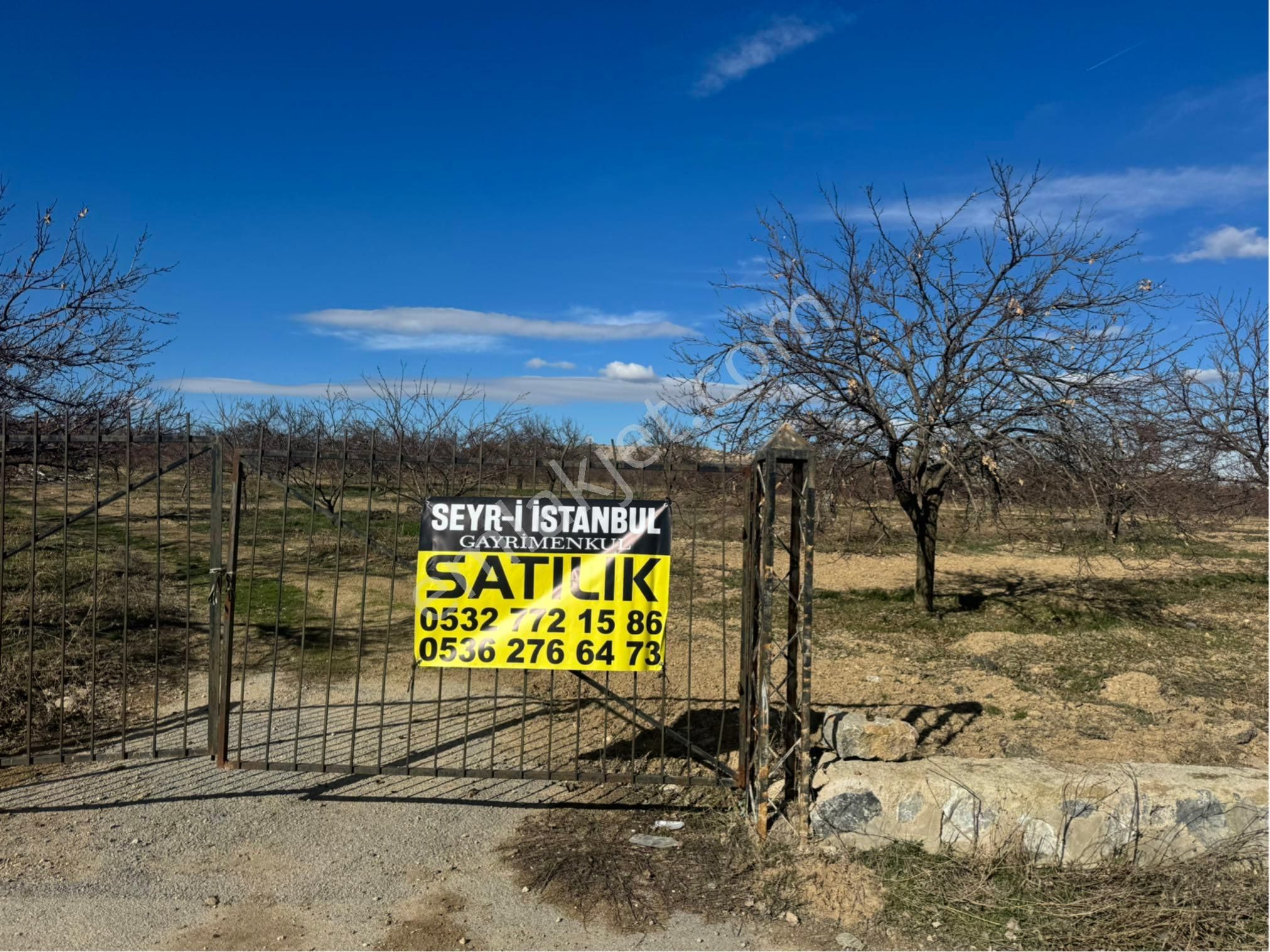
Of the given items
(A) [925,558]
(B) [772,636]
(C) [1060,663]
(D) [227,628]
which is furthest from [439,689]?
(A) [925,558]

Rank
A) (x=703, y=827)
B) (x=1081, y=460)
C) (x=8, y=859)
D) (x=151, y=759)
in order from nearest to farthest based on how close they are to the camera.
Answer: (x=8, y=859)
(x=703, y=827)
(x=151, y=759)
(x=1081, y=460)

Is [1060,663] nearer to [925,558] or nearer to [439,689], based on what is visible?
[925,558]

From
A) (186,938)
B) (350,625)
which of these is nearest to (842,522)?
(350,625)

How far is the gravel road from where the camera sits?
3928 mm

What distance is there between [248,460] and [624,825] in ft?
11.2

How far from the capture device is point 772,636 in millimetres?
5090

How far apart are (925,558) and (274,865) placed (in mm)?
9517

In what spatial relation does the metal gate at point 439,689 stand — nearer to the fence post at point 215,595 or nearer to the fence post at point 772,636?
the fence post at point 215,595

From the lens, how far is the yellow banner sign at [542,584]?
5.20 m

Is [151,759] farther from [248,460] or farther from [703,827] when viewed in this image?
[703,827]

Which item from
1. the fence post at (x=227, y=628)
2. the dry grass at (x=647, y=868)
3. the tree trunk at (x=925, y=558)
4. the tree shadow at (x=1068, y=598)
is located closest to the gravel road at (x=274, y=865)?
the dry grass at (x=647, y=868)

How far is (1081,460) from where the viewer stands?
9.83 metres

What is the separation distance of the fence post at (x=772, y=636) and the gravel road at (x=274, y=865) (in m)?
1.01

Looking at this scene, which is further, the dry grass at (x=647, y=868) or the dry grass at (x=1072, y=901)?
the dry grass at (x=647, y=868)
